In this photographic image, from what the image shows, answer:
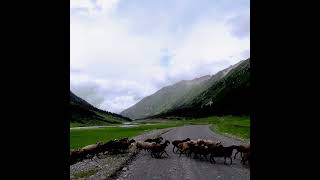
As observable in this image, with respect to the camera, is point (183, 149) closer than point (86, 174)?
No

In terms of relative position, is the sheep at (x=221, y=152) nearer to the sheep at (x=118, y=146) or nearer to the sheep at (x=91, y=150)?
the sheep at (x=91, y=150)

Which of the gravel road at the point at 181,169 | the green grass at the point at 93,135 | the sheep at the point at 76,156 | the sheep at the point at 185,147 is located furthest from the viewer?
the green grass at the point at 93,135

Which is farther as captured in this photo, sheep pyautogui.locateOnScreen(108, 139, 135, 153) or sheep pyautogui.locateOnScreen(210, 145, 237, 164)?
sheep pyautogui.locateOnScreen(108, 139, 135, 153)

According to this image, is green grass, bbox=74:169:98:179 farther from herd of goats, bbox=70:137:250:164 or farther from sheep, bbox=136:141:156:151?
sheep, bbox=136:141:156:151

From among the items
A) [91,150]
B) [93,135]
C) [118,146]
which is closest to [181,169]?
[91,150]

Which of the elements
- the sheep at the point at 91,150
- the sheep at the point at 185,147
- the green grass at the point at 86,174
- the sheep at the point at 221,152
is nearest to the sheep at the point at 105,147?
the sheep at the point at 91,150

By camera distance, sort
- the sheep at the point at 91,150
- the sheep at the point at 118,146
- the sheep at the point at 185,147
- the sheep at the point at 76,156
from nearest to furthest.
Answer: the sheep at the point at 76,156, the sheep at the point at 185,147, the sheep at the point at 91,150, the sheep at the point at 118,146

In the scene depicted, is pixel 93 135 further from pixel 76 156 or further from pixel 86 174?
pixel 86 174

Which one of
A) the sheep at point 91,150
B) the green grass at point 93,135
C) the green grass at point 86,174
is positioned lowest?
the green grass at point 93,135

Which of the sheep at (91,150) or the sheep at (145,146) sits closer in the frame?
the sheep at (91,150)

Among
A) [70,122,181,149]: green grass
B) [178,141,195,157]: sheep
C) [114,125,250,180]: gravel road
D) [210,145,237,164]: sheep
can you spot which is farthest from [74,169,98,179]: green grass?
[70,122,181,149]: green grass

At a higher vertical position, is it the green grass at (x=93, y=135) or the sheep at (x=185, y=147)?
the sheep at (x=185, y=147)
